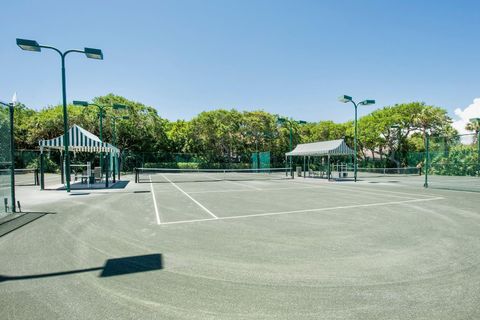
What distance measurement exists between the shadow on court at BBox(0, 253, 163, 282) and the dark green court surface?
17mm

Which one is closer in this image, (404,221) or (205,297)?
(205,297)

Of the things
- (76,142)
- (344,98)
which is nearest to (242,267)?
(76,142)

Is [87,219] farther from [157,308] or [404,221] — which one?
[404,221]

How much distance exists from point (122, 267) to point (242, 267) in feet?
6.37

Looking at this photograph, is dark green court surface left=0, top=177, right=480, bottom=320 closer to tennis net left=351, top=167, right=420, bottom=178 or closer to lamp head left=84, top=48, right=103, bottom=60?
lamp head left=84, top=48, right=103, bottom=60

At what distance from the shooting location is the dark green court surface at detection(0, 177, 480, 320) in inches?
128

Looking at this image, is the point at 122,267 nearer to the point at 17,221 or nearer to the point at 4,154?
the point at 17,221

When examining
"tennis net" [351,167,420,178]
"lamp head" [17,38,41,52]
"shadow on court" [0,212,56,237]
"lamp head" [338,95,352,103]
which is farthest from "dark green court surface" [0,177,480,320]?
"tennis net" [351,167,420,178]

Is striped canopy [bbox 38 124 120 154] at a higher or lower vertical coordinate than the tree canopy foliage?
lower

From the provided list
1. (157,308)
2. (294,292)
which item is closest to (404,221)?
(294,292)

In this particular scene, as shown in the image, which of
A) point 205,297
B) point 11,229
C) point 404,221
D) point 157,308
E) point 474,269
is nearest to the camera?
point 157,308

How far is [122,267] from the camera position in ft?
14.9

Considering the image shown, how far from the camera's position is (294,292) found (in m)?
3.67

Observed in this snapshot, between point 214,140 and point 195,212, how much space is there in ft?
120
